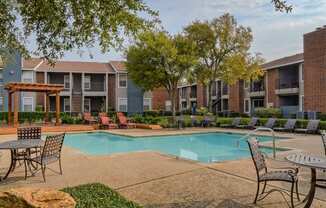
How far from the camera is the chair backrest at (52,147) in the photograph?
22.2 feet

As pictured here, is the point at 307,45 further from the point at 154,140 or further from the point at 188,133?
the point at 154,140

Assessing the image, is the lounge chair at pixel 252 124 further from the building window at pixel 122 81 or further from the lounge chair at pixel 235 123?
the building window at pixel 122 81

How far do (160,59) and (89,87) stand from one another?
49.4 feet

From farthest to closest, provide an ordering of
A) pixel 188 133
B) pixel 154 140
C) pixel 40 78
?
1. pixel 40 78
2. pixel 188 133
3. pixel 154 140

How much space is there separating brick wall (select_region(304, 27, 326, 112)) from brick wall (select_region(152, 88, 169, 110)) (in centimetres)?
1796

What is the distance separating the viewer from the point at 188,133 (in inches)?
794

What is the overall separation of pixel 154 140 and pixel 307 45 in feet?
53.7

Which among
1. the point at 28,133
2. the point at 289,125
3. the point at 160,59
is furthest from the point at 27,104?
the point at 28,133

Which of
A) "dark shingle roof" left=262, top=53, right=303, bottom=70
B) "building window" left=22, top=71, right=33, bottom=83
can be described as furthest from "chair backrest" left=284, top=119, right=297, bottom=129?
"building window" left=22, top=71, right=33, bottom=83

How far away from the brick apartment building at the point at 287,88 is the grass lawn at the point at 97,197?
872 inches

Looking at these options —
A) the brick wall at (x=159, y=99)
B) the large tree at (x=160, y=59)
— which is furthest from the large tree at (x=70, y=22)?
the brick wall at (x=159, y=99)

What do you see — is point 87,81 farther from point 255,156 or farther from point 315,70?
point 255,156

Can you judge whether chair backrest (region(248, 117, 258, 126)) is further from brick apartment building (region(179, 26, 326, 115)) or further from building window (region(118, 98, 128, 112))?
building window (region(118, 98, 128, 112))

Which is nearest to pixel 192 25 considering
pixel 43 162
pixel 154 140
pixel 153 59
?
pixel 153 59
